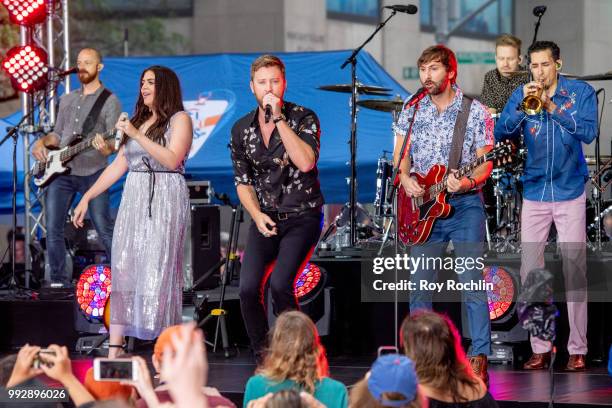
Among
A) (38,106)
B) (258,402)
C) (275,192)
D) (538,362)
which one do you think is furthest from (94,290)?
(258,402)

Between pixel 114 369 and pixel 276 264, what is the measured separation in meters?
2.75

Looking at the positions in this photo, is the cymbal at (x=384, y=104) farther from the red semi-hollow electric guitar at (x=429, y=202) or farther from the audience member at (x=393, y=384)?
the audience member at (x=393, y=384)

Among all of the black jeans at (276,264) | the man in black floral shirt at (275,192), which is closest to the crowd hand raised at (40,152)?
the man in black floral shirt at (275,192)

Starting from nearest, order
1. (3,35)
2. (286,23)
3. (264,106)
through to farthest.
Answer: (264,106) → (3,35) → (286,23)

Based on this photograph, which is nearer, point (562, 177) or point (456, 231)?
point (456, 231)

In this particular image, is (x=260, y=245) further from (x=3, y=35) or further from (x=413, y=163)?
(x=3, y=35)

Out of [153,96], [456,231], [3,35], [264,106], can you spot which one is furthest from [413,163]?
[3,35]

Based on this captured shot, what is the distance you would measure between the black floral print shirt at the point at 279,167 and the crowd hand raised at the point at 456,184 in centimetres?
77

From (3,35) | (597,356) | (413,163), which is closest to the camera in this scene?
→ (413,163)

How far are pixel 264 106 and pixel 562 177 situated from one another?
6.84 feet

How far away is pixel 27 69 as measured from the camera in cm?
1085

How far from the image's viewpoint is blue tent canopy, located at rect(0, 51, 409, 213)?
14.2 m

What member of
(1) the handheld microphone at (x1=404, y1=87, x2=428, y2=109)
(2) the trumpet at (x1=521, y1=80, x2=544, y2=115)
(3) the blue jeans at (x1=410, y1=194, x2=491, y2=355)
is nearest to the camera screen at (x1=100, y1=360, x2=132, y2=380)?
(3) the blue jeans at (x1=410, y1=194, x2=491, y2=355)

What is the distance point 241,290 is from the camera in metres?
6.73
